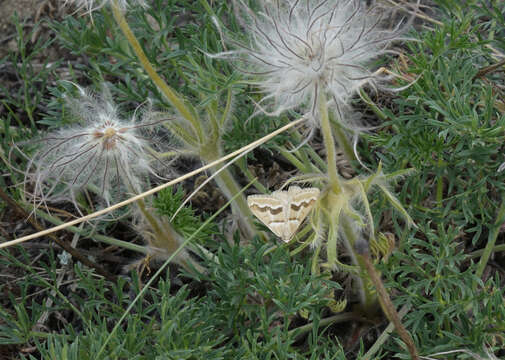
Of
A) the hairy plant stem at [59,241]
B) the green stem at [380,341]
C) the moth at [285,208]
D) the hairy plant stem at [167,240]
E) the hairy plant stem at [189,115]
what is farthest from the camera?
the hairy plant stem at [59,241]

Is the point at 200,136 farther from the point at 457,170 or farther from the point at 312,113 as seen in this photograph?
the point at 457,170

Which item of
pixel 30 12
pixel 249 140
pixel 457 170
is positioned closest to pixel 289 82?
pixel 249 140

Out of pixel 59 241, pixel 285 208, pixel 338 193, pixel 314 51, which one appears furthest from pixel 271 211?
pixel 59 241

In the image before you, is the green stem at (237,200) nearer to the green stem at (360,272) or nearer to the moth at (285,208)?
the green stem at (360,272)

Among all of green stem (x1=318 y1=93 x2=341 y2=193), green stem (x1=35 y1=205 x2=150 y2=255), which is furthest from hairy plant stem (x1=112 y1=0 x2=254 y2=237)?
green stem (x1=318 y1=93 x2=341 y2=193)

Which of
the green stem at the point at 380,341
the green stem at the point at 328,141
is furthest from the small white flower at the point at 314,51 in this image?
the green stem at the point at 380,341

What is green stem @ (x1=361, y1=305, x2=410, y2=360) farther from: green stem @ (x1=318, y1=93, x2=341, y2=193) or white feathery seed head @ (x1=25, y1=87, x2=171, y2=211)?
white feathery seed head @ (x1=25, y1=87, x2=171, y2=211)
